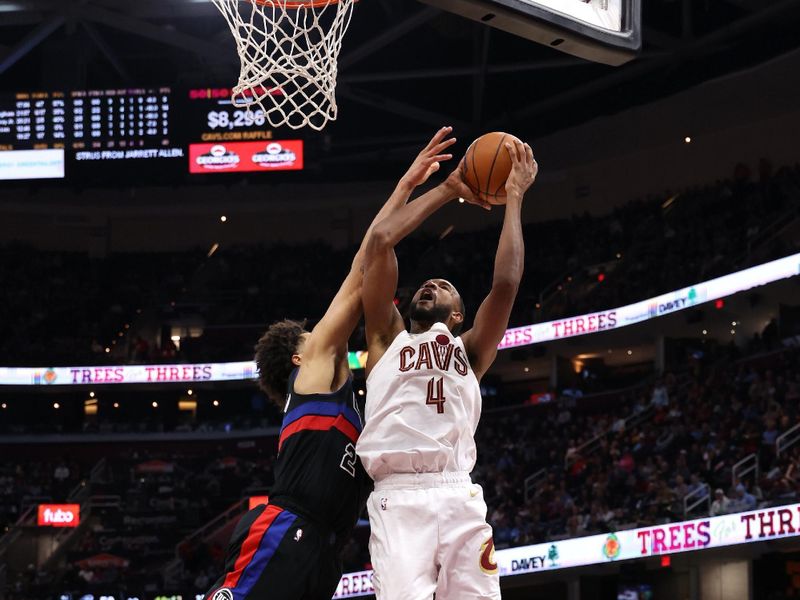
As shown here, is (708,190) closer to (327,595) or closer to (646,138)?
(646,138)

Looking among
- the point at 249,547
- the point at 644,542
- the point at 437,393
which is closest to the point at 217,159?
the point at 644,542

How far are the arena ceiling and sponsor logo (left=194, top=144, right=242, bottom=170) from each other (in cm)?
109

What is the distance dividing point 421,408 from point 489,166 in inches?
38.4

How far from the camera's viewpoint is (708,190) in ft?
74.5

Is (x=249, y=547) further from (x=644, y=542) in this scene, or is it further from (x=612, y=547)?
(x=612, y=547)

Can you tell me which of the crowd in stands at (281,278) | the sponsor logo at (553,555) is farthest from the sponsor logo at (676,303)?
the sponsor logo at (553,555)

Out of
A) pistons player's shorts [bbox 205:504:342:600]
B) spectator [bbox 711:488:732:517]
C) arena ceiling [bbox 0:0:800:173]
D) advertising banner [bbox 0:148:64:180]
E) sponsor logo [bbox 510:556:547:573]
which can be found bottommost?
pistons player's shorts [bbox 205:504:342:600]

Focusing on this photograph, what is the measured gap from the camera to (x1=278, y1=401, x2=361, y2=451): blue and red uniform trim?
4.31 m

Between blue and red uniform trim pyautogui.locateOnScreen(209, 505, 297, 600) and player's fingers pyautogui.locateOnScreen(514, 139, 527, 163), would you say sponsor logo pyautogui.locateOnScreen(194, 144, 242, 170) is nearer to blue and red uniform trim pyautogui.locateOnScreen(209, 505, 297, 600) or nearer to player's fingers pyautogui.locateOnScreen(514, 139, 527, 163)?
player's fingers pyautogui.locateOnScreen(514, 139, 527, 163)

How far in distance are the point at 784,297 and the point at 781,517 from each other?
22.3 feet

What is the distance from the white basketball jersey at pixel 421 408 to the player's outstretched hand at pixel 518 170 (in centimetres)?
59

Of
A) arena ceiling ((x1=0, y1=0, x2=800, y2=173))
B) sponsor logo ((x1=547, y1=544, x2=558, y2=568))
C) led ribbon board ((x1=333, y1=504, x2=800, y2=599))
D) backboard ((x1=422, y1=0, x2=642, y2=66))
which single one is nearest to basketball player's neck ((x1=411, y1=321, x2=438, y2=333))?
backboard ((x1=422, y1=0, x2=642, y2=66))

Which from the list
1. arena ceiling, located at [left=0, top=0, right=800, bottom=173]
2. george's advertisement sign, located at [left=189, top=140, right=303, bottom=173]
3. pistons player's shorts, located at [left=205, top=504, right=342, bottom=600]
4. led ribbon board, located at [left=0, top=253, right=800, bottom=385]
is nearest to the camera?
pistons player's shorts, located at [left=205, top=504, right=342, bottom=600]

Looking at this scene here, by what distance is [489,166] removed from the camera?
4.56 m
